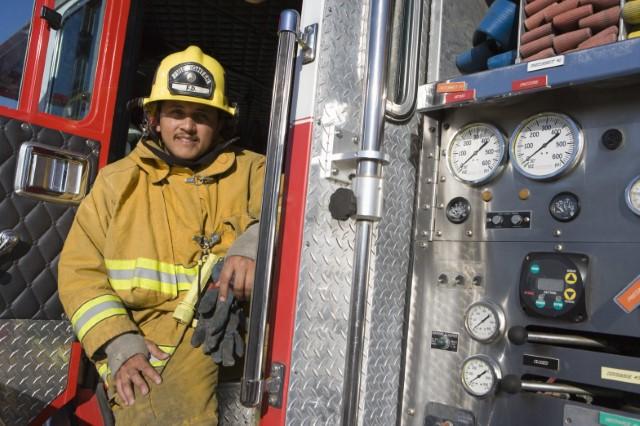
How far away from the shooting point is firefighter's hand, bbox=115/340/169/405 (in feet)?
6.41

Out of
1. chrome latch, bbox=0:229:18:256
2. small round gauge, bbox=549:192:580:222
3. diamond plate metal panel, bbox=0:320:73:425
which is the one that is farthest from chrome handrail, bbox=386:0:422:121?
diamond plate metal panel, bbox=0:320:73:425

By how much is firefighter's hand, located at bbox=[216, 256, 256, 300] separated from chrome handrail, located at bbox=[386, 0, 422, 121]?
777mm

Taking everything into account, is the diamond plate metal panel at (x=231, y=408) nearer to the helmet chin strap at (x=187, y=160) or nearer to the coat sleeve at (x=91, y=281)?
the coat sleeve at (x=91, y=281)

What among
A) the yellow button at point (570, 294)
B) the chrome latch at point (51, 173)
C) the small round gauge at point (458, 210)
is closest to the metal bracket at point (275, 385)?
the small round gauge at point (458, 210)

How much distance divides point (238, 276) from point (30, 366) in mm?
981

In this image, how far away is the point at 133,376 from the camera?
6.47 feet

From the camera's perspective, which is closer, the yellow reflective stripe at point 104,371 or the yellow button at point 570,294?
the yellow button at point 570,294

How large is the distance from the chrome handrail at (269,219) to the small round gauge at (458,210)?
71 cm

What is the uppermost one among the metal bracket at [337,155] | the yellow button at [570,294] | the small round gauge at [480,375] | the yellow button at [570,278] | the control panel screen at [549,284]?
the metal bracket at [337,155]

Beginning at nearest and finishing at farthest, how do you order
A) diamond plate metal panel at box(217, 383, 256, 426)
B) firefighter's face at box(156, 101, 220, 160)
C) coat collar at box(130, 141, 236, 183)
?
1. diamond plate metal panel at box(217, 383, 256, 426)
2. coat collar at box(130, 141, 236, 183)
3. firefighter's face at box(156, 101, 220, 160)

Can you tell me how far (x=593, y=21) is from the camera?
1872 mm

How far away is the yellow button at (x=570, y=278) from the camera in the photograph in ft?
5.95

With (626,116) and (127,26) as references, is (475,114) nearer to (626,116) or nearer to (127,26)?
(626,116)

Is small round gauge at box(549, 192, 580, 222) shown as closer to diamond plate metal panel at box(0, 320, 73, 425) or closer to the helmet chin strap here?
the helmet chin strap
